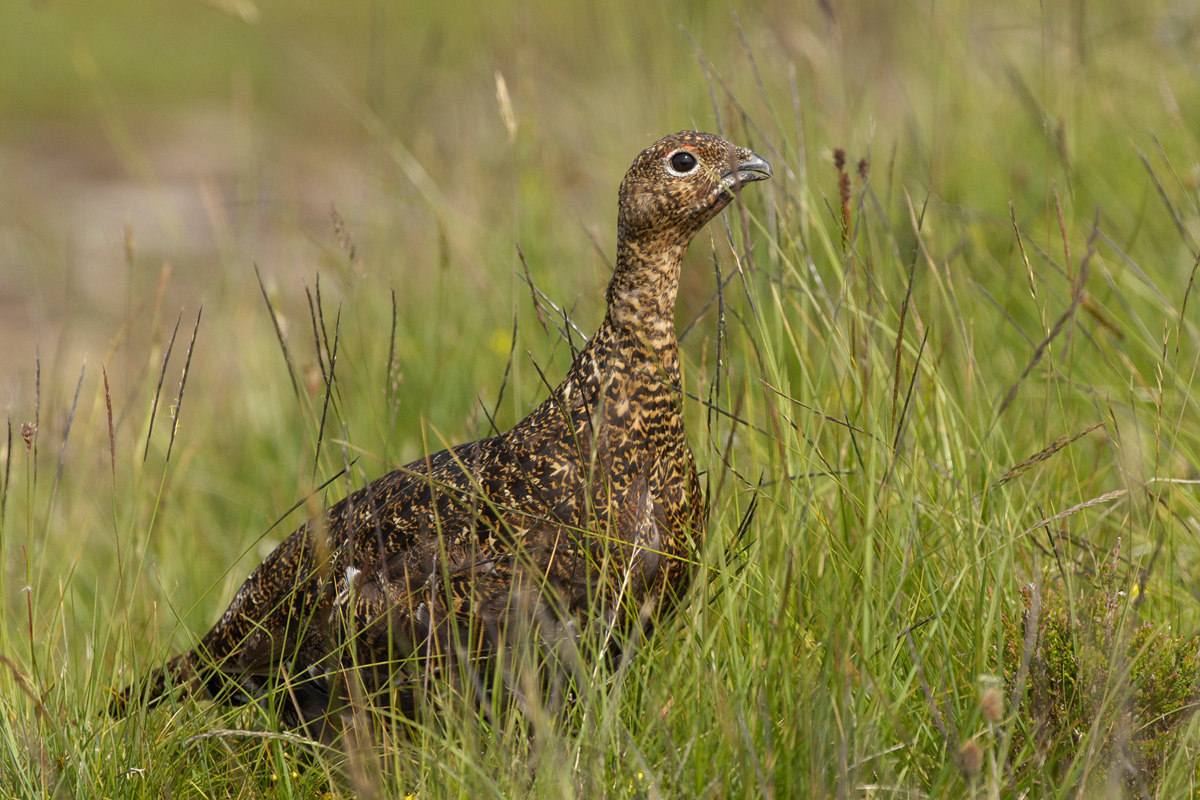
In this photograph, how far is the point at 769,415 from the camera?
2389 mm

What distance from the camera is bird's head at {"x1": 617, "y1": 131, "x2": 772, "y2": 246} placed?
2820mm

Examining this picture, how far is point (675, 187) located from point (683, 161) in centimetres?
8

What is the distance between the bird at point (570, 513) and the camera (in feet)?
8.72

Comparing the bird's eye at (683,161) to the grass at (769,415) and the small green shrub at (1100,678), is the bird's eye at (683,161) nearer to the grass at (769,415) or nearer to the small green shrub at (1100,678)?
the grass at (769,415)

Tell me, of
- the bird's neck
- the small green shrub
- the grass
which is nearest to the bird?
the bird's neck

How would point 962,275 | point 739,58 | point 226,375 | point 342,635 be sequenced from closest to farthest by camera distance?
point 342,635 → point 962,275 → point 226,375 → point 739,58

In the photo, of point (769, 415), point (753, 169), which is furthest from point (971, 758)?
point (753, 169)

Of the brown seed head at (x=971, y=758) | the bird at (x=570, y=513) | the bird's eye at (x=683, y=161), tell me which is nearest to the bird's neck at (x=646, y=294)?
the bird at (x=570, y=513)

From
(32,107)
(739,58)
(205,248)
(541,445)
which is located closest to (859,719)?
(541,445)

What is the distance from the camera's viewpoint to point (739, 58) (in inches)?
260

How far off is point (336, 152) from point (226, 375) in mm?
8060

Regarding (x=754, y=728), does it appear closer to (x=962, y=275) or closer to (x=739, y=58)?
(x=962, y=275)

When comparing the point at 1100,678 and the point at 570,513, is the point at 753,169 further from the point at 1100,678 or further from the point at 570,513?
the point at 1100,678

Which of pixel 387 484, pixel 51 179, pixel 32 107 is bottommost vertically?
pixel 387 484
